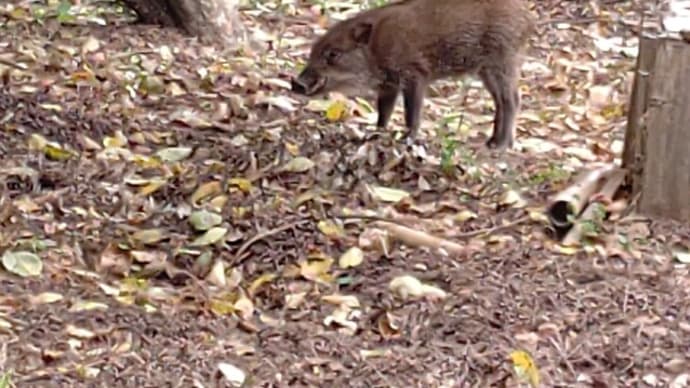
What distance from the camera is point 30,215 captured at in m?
5.89

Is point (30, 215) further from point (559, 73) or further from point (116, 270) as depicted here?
point (559, 73)

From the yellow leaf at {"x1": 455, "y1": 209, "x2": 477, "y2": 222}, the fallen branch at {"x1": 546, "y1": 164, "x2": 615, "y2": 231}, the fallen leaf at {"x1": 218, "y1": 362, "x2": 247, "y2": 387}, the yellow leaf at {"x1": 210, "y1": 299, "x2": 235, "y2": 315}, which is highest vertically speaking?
the fallen branch at {"x1": 546, "y1": 164, "x2": 615, "y2": 231}

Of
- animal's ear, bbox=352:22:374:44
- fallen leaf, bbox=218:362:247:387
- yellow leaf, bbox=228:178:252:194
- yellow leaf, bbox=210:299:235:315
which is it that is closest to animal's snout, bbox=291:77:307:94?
animal's ear, bbox=352:22:374:44

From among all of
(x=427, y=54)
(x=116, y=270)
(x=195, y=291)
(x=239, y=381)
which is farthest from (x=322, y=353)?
(x=427, y=54)

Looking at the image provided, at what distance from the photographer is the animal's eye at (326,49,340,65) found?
7254mm

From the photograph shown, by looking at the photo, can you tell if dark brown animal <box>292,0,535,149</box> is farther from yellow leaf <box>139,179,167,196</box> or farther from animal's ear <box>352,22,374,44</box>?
yellow leaf <box>139,179,167,196</box>

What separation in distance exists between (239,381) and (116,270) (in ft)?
3.75

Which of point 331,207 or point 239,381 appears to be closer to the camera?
point 239,381

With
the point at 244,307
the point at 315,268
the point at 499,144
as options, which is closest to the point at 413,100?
the point at 499,144

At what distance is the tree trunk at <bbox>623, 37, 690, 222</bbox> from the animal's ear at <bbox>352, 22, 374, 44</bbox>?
1721mm

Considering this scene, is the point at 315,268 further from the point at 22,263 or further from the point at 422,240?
the point at 22,263

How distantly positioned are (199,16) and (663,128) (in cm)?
378

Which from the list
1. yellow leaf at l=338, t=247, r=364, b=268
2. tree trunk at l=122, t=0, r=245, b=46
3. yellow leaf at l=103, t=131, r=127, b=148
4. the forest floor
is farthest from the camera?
tree trunk at l=122, t=0, r=245, b=46

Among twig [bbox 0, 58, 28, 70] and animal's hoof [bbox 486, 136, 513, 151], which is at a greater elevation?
twig [bbox 0, 58, 28, 70]
